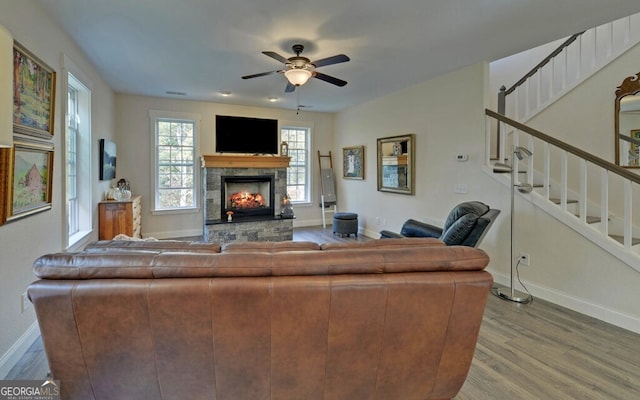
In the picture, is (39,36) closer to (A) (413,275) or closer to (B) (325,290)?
(B) (325,290)

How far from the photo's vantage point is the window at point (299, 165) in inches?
282

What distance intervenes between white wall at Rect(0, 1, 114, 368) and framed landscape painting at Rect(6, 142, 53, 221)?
93 mm

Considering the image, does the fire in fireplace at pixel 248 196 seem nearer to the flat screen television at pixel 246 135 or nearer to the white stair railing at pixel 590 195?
the flat screen television at pixel 246 135

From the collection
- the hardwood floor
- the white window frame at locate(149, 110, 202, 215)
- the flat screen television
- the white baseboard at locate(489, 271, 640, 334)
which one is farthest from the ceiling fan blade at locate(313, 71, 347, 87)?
the white window frame at locate(149, 110, 202, 215)

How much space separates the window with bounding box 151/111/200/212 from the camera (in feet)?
19.3

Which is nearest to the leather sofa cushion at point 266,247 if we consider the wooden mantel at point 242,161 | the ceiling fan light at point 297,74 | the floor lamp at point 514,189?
the ceiling fan light at point 297,74

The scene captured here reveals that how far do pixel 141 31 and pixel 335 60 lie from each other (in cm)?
194

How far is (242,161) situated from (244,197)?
29.2 inches

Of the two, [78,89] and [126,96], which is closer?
[78,89]

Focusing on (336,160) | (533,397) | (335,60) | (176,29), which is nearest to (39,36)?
(176,29)

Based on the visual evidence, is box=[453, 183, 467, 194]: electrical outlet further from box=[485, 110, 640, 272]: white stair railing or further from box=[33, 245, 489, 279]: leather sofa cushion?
box=[33, 245, 489, 279]: leather sofa cushion

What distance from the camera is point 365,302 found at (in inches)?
53.7

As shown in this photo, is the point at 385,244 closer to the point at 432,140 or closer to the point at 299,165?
the point at 432,140

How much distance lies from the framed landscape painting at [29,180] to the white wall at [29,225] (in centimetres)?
9
